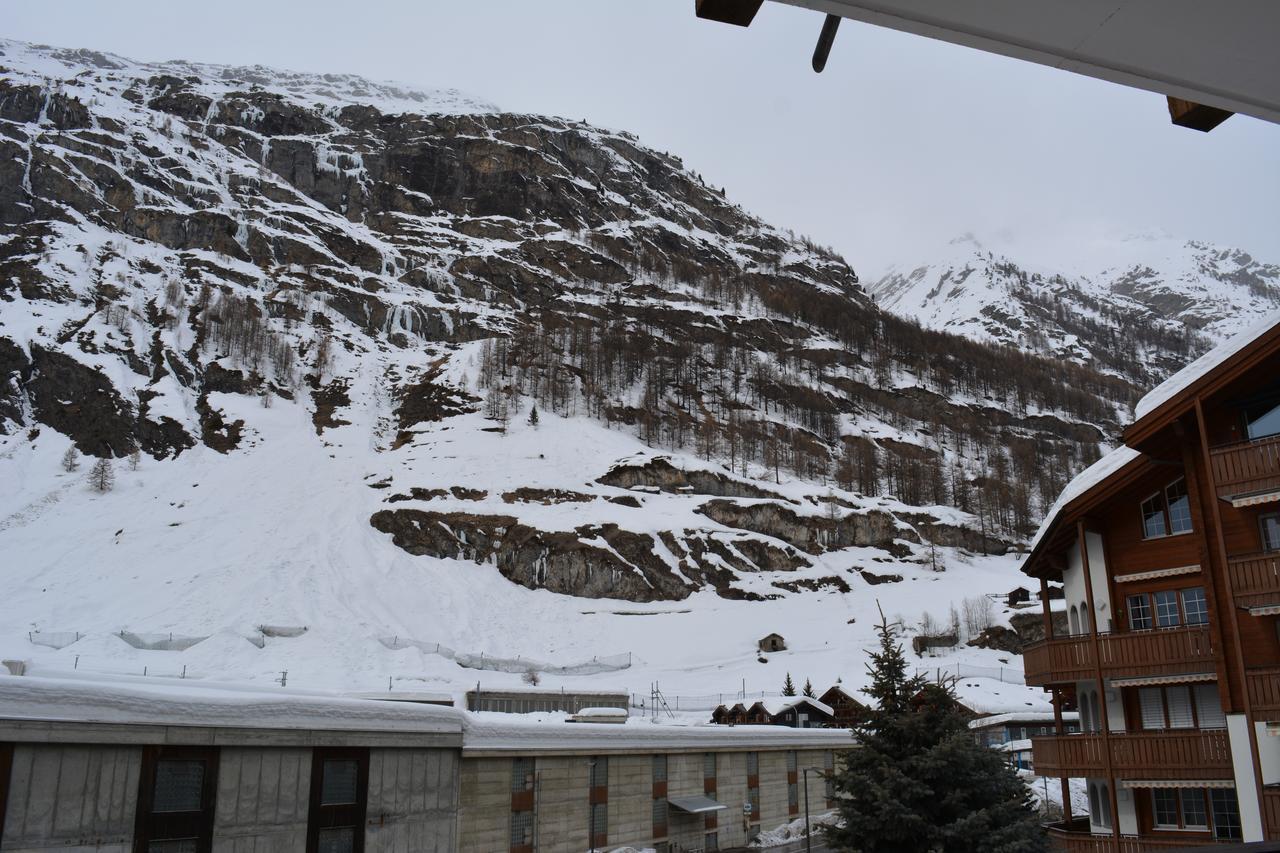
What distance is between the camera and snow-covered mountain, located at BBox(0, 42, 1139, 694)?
6266 centimetres

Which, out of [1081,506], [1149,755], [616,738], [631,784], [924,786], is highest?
[1081,506]

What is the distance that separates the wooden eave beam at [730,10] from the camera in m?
2.75

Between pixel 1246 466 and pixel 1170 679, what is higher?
pixel 1246 466

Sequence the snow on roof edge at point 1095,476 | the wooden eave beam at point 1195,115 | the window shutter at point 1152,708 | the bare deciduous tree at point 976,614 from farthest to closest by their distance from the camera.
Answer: the bare deciduous tree at point 976,614 → the snow on roof edge at point 1095,476 → the window shutter at point 1152,708 → the wooden eave beam at point 1195,115

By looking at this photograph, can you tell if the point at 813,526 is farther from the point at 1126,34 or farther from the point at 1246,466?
the point at 1126,34

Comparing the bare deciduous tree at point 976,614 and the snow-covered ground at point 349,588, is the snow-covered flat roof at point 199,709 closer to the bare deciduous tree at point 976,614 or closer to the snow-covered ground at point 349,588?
the snow-covered ground at point 349,588

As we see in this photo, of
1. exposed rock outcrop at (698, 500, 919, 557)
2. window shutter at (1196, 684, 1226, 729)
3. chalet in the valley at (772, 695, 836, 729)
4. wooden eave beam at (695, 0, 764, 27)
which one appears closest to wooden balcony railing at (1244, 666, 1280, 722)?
window shutter at (1196, 684, 1226, 729)

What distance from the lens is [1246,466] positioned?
54.8 feet

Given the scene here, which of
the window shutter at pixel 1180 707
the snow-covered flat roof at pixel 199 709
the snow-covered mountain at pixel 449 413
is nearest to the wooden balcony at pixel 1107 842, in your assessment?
the window shutter at pixel 1180 707

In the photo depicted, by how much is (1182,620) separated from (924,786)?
317 inches

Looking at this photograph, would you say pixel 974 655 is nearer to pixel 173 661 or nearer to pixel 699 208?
pixel 173 661

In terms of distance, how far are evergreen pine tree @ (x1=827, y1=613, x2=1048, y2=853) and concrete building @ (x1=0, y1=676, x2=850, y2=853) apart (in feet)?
3.90

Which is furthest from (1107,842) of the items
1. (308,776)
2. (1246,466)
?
(308,776)

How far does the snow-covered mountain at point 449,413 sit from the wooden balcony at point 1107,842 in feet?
114
